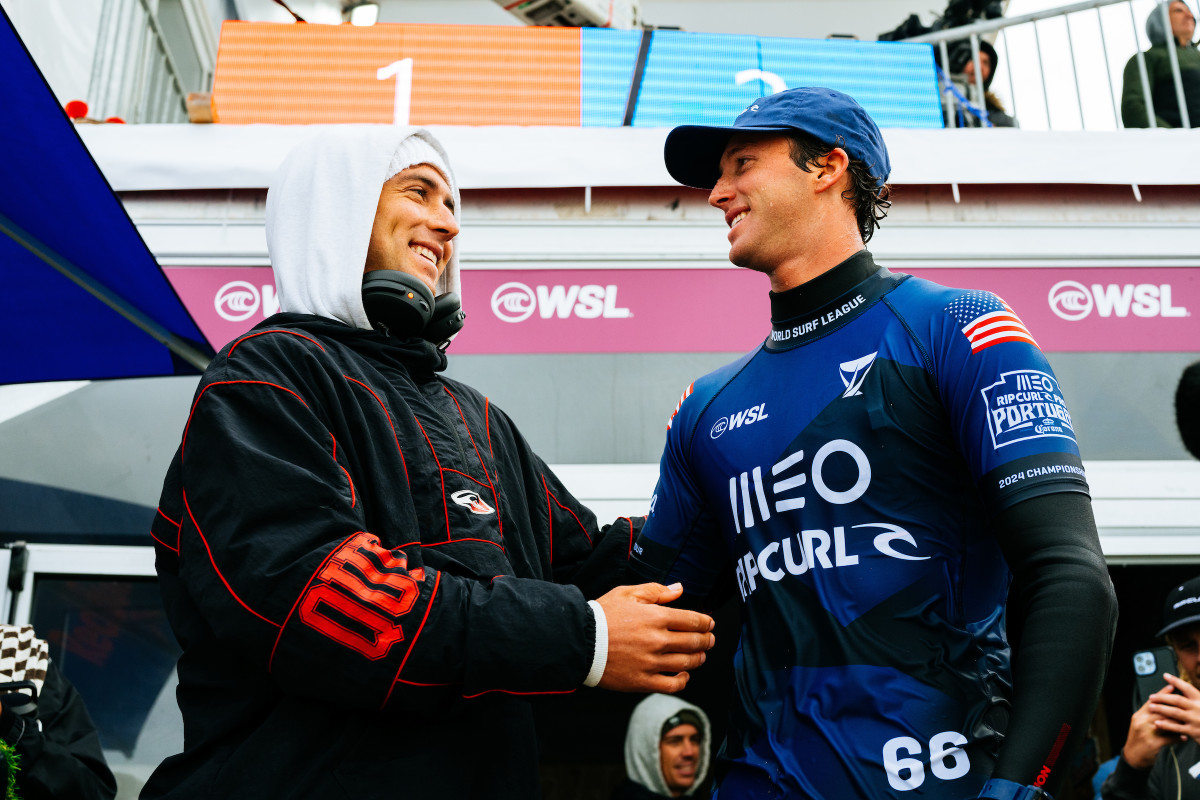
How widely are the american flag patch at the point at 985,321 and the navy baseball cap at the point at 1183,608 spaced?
2.24m

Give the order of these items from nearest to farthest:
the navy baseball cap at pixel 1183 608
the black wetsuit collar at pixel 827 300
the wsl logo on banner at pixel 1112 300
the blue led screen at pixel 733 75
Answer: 1. the black wetsuit collar at pixel 827 300
2. the navy baseball cap at pixel 1183 608
3. the wsl logo on banner at pixel 1112 300
4. the blue led screen at pixel 733 75

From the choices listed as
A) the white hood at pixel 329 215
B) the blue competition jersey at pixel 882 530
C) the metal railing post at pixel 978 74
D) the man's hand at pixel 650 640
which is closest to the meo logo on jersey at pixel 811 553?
the blue competition jersey at pixel 882 530

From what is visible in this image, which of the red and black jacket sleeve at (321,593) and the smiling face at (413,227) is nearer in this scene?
the red and black jacket sleeve at (321,593)

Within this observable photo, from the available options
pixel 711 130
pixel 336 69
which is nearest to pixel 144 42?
pixel 336 69

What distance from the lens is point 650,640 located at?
1.52m

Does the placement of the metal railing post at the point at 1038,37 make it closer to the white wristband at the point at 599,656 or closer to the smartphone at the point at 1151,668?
the smartphone at the point at 1151,668

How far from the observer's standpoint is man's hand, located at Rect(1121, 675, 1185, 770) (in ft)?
10.4

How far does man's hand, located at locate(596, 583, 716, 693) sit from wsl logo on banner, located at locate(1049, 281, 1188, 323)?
299 centimetres

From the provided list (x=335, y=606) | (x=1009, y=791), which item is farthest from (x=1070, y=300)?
(x=335, y=606)

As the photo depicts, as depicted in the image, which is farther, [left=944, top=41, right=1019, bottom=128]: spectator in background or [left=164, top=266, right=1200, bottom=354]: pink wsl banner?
[left=944, top=41, right=1019, bottom=128]: spectator in background

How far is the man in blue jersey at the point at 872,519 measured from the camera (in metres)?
1.33

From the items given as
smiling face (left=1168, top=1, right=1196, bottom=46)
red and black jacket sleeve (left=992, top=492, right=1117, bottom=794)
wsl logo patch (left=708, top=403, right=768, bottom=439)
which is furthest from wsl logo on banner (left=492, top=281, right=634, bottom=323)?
smiling face (left=1168, top=1, right=1196, bottom=46)

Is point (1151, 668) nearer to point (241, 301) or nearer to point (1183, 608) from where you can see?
point (1183, 608)

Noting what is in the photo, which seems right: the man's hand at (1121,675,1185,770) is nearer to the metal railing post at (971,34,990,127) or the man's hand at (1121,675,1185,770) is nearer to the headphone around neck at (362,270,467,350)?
the headphone around neck at (362,270,467,350)
